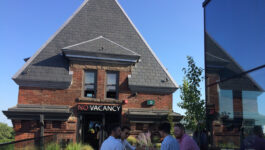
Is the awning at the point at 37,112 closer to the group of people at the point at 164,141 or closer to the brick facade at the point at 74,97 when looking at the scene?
the brick facade at the point at 74,97

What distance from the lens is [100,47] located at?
14.2 m

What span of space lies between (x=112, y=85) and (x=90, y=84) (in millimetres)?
1263

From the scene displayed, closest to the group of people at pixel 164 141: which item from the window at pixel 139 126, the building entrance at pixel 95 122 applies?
the building entrance at pixel 95 122

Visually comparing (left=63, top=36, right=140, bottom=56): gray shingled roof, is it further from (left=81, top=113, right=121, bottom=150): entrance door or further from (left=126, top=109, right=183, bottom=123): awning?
(left=81, top=113, right=121, bottom=150): entrance door

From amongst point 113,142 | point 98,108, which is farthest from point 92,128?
point 113,142

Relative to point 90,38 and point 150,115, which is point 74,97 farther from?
point 150,115

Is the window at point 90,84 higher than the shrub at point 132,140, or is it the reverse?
the window at point 90,84

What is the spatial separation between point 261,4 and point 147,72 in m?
10.1

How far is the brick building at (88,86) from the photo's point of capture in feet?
42.4

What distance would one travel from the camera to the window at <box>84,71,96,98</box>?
556 inches

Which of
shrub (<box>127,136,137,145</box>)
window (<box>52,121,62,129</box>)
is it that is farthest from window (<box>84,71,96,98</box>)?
shrub (<box>127,136,137,145</box>)

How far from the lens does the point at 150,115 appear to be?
46.0 ft

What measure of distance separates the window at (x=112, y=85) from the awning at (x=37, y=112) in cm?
257

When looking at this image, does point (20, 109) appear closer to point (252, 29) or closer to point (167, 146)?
point (167, 146)
